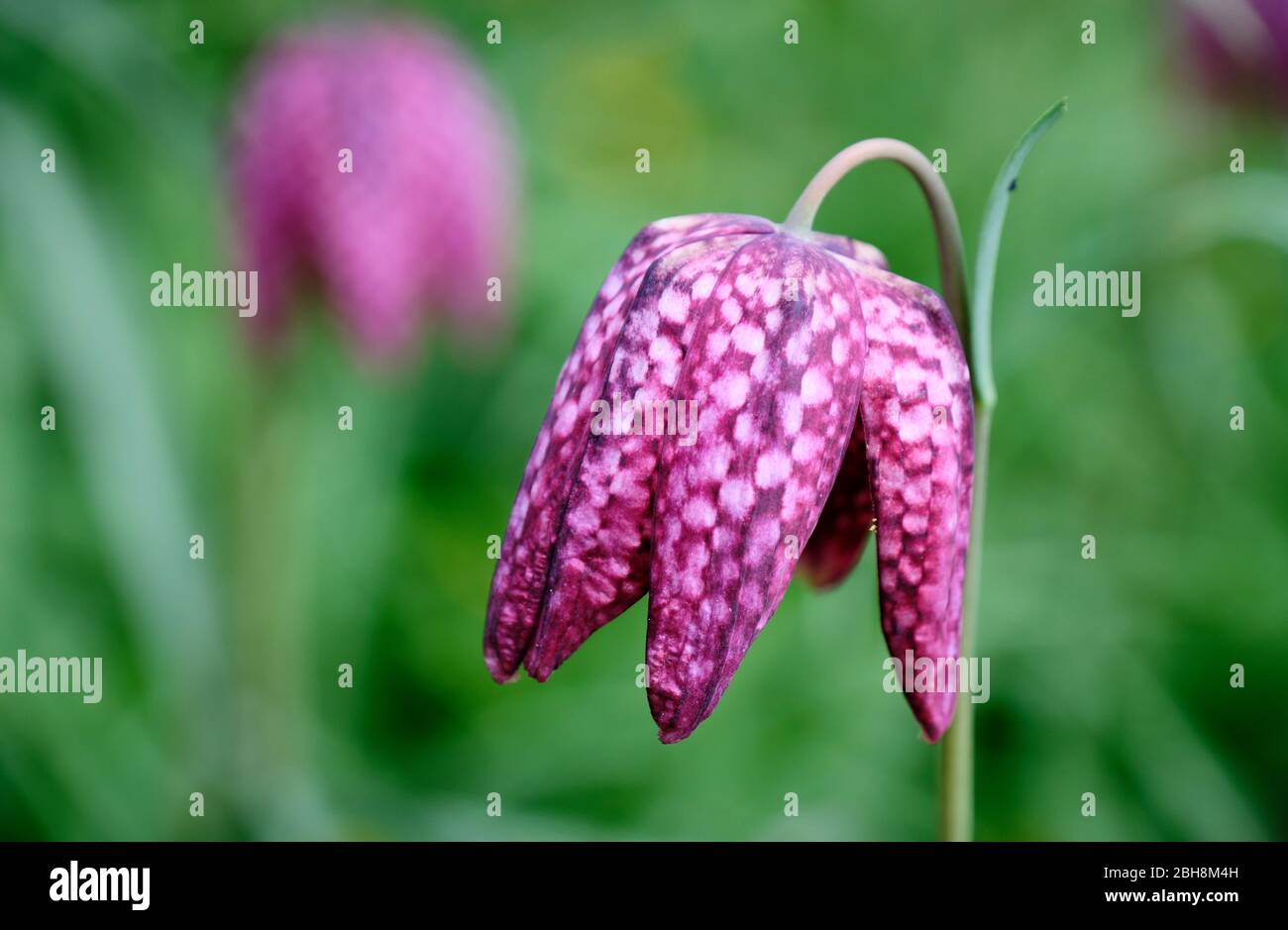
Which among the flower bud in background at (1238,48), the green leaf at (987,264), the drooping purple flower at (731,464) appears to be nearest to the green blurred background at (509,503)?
the flower bud in background at (1238,48)

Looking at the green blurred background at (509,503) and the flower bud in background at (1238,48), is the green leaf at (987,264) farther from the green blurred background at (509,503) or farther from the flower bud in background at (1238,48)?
the flower bud in background at (1238,48)

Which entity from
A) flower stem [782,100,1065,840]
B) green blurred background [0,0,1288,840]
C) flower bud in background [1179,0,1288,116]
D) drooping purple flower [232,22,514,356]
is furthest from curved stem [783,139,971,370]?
flower bud in background [1179,0,1288,116]

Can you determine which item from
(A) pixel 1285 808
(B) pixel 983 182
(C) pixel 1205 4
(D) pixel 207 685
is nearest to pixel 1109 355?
(B) pixel 983 182

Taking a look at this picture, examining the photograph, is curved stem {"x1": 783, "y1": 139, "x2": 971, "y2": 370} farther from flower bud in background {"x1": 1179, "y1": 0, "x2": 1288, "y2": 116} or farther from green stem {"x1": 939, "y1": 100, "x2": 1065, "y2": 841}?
flower bud in background {"x1": 1179, "y1": 0, "x2": 1288, "y2": 116}

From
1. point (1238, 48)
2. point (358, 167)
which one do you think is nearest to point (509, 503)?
point (358, 167)

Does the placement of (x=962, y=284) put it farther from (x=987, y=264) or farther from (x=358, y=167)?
(x=358, y=167)

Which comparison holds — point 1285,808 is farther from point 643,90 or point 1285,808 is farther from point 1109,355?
point 643,90
